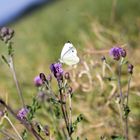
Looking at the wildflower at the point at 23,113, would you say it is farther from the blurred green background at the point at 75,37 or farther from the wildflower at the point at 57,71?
the blurred green background at the point at 75,37

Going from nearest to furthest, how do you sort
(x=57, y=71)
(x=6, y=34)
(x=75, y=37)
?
(x=57, y=71)
(x=6, y=34)
(x=75, y=37)

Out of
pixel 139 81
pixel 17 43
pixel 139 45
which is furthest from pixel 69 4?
pixel 139 81

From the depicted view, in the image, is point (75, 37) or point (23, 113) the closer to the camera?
point (23, 113)

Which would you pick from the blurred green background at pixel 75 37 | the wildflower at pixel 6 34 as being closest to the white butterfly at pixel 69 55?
the wildflower at pixel 6 34

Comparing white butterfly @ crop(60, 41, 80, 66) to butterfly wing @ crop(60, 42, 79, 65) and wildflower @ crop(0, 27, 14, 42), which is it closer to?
butterfly wing @ crop(60, 42, 79, 65)

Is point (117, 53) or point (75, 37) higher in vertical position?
point (75, 37)

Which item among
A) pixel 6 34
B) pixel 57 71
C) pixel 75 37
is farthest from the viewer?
pixel 75 37

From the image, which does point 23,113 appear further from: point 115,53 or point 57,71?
point 115,53

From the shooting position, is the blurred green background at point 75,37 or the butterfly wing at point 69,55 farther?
the blurred green background at point 75,37

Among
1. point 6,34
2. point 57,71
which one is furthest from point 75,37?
point 57,71
